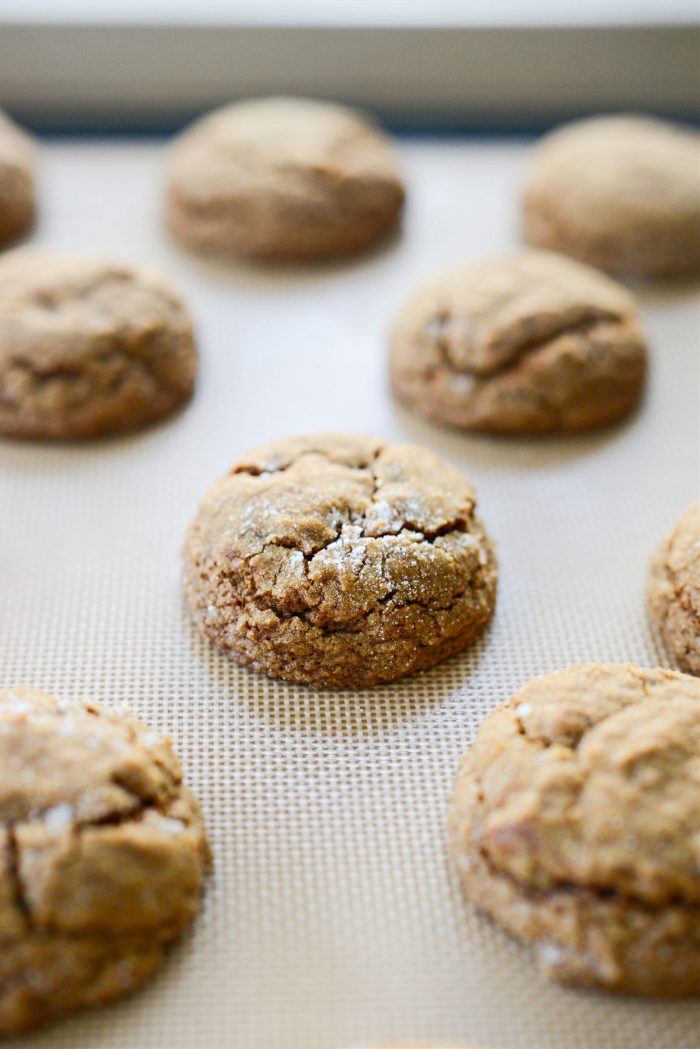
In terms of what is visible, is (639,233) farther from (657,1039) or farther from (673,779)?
(657,1039)

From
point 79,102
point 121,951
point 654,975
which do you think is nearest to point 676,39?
point 79,102

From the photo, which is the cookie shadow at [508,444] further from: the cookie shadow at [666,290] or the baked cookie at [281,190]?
the baked cookie at [281,190]

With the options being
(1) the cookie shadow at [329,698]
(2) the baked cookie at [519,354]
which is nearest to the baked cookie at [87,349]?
(2) the baked cookie at [519,354]

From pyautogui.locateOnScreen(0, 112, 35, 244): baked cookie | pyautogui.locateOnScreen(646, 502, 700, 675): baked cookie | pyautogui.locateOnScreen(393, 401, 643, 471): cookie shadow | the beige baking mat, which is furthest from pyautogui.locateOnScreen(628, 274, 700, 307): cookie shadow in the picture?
pyautogui.locateOnScreen(0, 112, 35, 244): baked cookie

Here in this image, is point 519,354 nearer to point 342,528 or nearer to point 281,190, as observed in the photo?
point 342,528

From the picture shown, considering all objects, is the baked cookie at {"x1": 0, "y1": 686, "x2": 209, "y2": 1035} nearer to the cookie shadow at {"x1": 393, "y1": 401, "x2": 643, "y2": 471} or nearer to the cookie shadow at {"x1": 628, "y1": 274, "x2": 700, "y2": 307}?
the cookie shadow at {"x1": 393, "y1": 401, "x2": 643, "y2": 471}

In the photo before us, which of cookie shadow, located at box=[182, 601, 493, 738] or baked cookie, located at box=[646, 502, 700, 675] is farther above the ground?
baked cookie, located at box=[646, 502, 700, 675]
